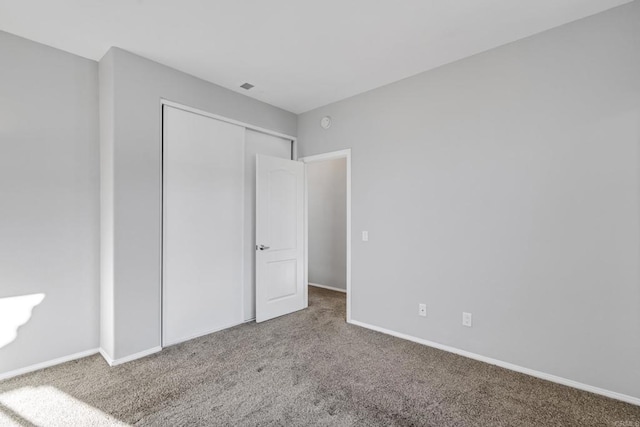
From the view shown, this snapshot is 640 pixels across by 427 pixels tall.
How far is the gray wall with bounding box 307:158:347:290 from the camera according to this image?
528 cm

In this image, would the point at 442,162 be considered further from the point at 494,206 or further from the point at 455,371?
the point at 455,371

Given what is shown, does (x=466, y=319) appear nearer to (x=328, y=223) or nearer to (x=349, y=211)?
(x=349, y=211)

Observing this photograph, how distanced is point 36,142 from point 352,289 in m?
3.34

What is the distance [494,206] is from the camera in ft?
8.64

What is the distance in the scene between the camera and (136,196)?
8.97 ft

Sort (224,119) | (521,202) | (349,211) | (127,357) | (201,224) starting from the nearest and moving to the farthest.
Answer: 1. (521,202)
2. (127,357)
3. (201,224)
4. (224,119)
5. (349,211)

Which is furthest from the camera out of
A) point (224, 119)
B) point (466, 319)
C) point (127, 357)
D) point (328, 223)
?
point (328, 223)

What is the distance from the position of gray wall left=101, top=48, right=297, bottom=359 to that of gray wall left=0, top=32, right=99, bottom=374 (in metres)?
0.22

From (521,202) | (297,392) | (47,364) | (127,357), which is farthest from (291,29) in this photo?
(47,364)

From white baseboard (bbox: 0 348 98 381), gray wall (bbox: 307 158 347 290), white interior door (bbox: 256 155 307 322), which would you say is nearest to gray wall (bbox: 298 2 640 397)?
white interior door (bbox: 256 155 307 322)

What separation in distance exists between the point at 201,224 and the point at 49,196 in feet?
4.14

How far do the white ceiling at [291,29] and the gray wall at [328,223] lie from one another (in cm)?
241

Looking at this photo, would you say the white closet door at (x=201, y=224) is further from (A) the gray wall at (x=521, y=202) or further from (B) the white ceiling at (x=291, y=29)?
(A) the gray wall at (x=521, y=202)

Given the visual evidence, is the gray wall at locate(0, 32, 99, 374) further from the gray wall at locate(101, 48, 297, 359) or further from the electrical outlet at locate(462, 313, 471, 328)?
the electrical outlet at locate(462, 313, 471, 328)
